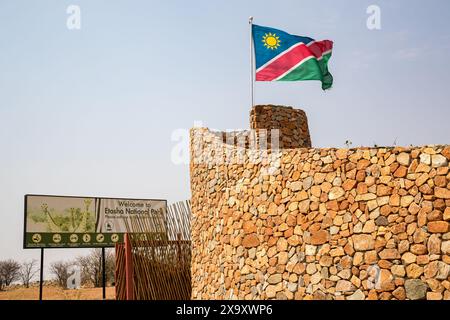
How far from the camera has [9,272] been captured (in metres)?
35.5

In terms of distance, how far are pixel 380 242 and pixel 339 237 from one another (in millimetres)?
690

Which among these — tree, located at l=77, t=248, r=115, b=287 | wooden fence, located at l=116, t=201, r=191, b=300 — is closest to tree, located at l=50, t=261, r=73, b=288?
tree, located at l=77, t=248, r=115, b=287

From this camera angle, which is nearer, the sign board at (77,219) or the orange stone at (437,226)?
the orange stone at (437,226)

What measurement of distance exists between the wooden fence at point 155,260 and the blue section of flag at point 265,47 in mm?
4064

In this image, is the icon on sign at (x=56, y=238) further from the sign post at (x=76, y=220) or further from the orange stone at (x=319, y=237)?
the orange stone at (x=319, y=237)

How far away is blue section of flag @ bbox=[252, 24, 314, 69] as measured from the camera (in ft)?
43.1

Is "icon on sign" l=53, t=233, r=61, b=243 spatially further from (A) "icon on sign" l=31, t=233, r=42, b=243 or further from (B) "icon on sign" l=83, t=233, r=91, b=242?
(B) "icon on sign" l=83, t=233, r=91, b=242

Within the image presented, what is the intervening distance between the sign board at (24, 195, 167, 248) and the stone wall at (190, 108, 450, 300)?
9439 millimetres

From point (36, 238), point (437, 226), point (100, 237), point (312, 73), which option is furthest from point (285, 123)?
point (36, 238)

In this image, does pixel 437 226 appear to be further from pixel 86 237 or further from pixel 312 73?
pixel 86 237

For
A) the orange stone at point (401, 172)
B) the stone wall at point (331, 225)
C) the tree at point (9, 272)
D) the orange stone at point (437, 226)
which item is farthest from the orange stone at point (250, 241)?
the tree at point (9, 272)

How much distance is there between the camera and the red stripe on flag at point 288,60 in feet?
42.5
